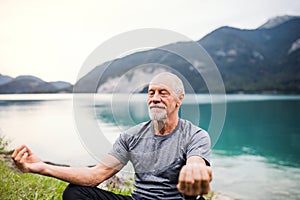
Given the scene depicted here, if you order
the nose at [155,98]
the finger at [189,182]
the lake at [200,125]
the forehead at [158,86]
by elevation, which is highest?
the forehead at [158,86]

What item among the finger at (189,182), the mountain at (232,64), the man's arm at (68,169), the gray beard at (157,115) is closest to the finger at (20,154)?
the man's arm at (68,169)

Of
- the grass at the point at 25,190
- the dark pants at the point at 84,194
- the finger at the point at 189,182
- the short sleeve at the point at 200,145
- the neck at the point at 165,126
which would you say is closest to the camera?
the finger at the point at 189,182

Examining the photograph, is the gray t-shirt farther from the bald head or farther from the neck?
the bald head

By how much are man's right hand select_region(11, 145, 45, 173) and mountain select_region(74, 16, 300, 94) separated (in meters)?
0.44

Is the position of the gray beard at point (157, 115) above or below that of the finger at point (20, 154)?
above

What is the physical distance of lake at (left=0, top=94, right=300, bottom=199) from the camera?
1771 millimetres

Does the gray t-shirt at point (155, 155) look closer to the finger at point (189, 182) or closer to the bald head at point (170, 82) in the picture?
the bald head at point (170, 82)

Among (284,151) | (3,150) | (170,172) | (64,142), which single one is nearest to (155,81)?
(170,172)

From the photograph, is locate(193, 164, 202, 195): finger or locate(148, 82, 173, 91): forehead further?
locate(148, 82, 173, 91): forehead

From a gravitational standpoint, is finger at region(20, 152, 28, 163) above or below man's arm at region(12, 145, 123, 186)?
above

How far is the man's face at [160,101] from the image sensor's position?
1670 millimetres

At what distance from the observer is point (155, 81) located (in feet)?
5.61

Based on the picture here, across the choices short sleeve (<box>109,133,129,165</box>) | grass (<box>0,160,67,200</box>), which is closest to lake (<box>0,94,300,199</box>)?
short sleeve (<box>109,133,129,165</box>)

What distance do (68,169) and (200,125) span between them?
81cm
